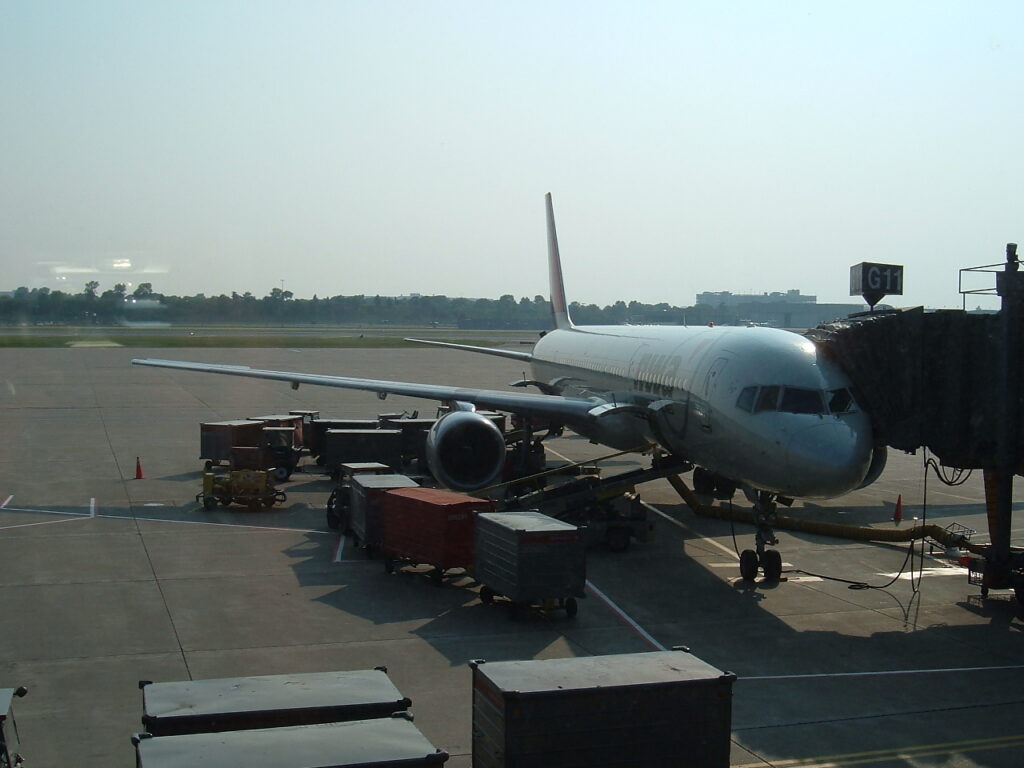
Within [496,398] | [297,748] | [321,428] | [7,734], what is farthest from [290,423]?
[297,748]

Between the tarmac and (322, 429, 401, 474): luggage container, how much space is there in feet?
3.56

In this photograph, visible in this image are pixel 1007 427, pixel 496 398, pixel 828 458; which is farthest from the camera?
pixel 496 398

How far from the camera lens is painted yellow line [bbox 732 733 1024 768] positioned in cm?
1057

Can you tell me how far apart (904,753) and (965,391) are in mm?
7898

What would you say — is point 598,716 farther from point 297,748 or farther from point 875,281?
point 875,281

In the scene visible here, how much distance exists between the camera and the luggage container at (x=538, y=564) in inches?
606

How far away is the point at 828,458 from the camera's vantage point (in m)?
15.9

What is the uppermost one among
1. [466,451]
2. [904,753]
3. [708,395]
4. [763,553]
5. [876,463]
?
[708,395]

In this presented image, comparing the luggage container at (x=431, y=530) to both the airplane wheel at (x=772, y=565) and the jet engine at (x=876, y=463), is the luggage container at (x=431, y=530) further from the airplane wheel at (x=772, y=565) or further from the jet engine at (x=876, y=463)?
the jet engine at (x=876, y=463)

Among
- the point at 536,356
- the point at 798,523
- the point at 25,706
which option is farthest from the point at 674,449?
the point at 536,356

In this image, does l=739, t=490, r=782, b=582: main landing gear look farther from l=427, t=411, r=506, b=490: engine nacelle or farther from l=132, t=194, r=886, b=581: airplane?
l=427, t=411, r=506, b=490: engine nacelle

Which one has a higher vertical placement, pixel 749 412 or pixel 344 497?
pixel 749 412

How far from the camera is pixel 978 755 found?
10945 millimetres

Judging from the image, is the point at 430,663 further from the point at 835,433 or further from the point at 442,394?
the point at 442,394
